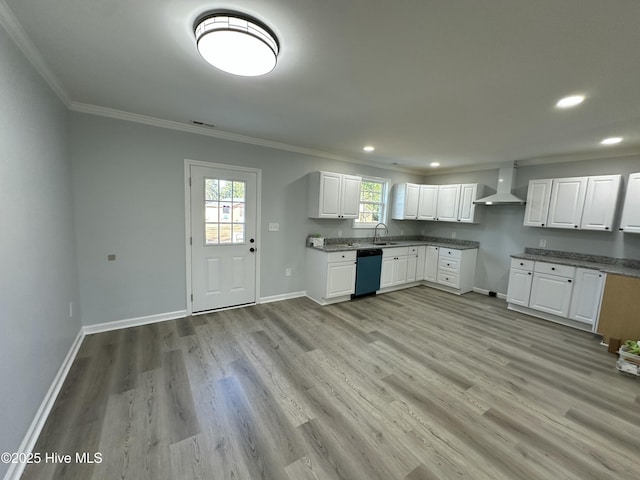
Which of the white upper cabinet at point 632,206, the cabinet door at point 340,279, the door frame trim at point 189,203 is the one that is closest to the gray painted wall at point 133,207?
the door frame trim at point 189,203

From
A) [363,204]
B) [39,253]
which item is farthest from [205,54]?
[363,204]

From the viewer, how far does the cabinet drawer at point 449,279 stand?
5085mm

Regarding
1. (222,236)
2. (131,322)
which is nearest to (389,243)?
(222,236)

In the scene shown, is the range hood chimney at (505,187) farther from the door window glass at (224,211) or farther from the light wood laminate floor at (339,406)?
the door window glass at (224,211)

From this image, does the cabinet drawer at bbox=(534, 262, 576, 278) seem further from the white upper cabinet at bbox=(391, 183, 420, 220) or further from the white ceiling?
the white upper cabinet at bbox=(391, 183, 420, 220)

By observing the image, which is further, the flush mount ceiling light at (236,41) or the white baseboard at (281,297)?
the white baseboard at (281,297)

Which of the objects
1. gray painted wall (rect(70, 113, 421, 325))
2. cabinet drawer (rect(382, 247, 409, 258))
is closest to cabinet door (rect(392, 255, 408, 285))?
cabinet drawer (rect(382, 247, 409, 258))

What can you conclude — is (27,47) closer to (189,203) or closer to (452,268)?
(189,203)

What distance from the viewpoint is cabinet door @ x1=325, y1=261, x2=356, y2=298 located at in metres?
4.21

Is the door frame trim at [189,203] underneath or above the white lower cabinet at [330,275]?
above

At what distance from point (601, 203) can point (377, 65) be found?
416 centimetres

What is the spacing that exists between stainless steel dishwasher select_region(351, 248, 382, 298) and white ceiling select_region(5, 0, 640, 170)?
2.10 meters

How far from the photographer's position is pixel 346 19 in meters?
1.40

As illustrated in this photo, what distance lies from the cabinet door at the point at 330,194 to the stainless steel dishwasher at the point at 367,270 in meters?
0.85
